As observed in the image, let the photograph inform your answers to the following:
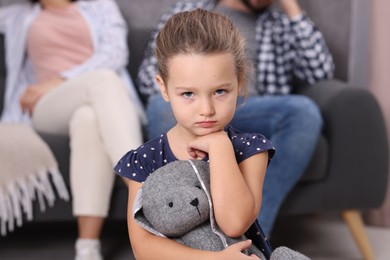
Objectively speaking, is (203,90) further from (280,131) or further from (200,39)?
(280,131)

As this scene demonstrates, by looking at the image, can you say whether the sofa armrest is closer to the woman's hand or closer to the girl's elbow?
the woman's hand

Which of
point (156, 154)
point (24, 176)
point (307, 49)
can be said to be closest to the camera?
point (156, 154)

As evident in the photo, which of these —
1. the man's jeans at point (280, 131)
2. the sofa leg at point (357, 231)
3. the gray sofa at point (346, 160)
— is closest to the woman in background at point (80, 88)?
the man's jeans at point (280, 131)

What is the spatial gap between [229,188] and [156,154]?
0.18 metres

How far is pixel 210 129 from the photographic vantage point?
41.0 inches

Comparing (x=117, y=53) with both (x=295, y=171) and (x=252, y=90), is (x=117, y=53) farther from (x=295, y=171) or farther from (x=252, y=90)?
(x=295, y=171)

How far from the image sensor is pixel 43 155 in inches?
74.1

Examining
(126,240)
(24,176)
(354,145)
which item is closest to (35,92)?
(24,176)

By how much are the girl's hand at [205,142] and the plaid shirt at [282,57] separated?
1.24 m

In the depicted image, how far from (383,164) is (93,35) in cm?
107

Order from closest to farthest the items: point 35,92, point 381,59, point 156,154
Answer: point 156,154 < point 35,92 < point 381,59

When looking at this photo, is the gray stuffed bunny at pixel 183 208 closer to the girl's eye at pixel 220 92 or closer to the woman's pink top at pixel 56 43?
the girl's eye at pixel 220 92

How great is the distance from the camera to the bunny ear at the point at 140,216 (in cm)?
102

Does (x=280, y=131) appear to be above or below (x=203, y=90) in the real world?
below
